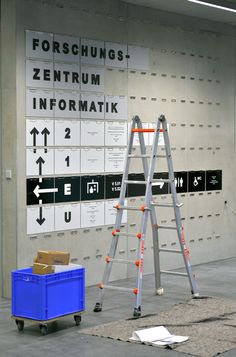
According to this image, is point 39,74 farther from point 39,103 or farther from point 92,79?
point 92,79

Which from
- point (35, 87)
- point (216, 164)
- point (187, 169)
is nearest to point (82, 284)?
point (35, 87)

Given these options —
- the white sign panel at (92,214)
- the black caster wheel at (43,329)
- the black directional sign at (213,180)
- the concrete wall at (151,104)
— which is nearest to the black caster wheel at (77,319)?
the black caster wheel at (43,329)

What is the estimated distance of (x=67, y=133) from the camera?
26.2 ft

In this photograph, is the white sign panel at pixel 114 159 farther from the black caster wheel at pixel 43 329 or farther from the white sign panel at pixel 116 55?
the black caster wheel at pixel 43 329

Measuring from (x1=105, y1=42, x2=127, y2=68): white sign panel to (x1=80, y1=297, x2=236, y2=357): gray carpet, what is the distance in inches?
113

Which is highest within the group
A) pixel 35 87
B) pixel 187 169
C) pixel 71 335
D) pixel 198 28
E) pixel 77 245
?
pixel 198 28

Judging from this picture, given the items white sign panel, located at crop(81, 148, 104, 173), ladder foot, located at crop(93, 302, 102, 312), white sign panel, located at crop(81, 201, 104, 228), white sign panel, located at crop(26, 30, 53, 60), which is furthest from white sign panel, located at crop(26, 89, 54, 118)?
ladder foot, located at crop(93, 302, 102, 312)

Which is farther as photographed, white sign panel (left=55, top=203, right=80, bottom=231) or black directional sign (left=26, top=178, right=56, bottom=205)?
white sign panel (left=55, top=203, right=80, bottom=231)

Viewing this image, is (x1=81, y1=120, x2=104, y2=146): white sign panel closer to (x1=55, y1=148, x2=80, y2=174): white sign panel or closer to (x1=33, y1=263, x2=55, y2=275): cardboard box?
(x1=55, y1=148, x2=80, y2=174): white sign panel

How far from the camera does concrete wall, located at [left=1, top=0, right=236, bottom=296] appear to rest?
746cm

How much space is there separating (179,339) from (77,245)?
251 cm

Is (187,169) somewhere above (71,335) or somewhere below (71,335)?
above

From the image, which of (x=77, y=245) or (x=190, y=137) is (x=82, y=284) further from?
(x=190, y=137)

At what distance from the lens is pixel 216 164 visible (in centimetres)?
1012
